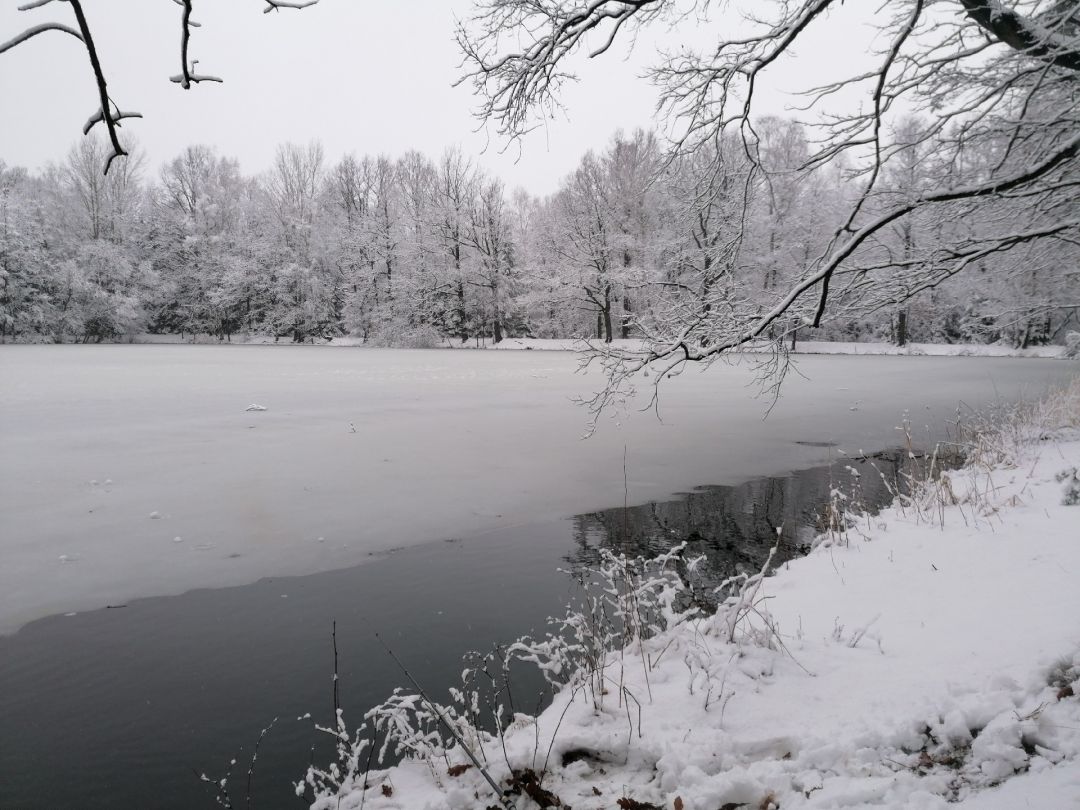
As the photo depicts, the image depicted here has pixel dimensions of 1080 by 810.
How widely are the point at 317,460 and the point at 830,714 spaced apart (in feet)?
23.2

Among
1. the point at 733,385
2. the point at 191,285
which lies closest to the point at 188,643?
the point at 733,385

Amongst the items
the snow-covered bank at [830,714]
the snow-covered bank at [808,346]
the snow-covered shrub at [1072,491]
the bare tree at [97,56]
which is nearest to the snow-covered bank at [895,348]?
the snow-covered bank at [808,346]

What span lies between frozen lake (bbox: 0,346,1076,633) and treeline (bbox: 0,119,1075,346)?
17683mm

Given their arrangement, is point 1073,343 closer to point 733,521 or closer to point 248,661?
point 733,521

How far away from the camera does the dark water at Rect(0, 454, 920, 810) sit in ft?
9.44

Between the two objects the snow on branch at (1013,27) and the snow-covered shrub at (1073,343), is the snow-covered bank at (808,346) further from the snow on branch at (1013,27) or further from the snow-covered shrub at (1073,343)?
the snow on branch at (1013,27)

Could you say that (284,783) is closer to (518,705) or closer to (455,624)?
(518,705)

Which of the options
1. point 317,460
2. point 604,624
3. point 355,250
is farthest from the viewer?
point 355,250

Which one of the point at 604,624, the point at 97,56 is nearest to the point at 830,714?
the point at 604,624

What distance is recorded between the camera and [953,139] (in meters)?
5.37

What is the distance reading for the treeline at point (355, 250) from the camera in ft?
109

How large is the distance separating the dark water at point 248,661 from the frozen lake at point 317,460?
0.40 m

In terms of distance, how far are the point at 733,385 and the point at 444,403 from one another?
9.21 meters

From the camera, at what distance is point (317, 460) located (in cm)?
822
